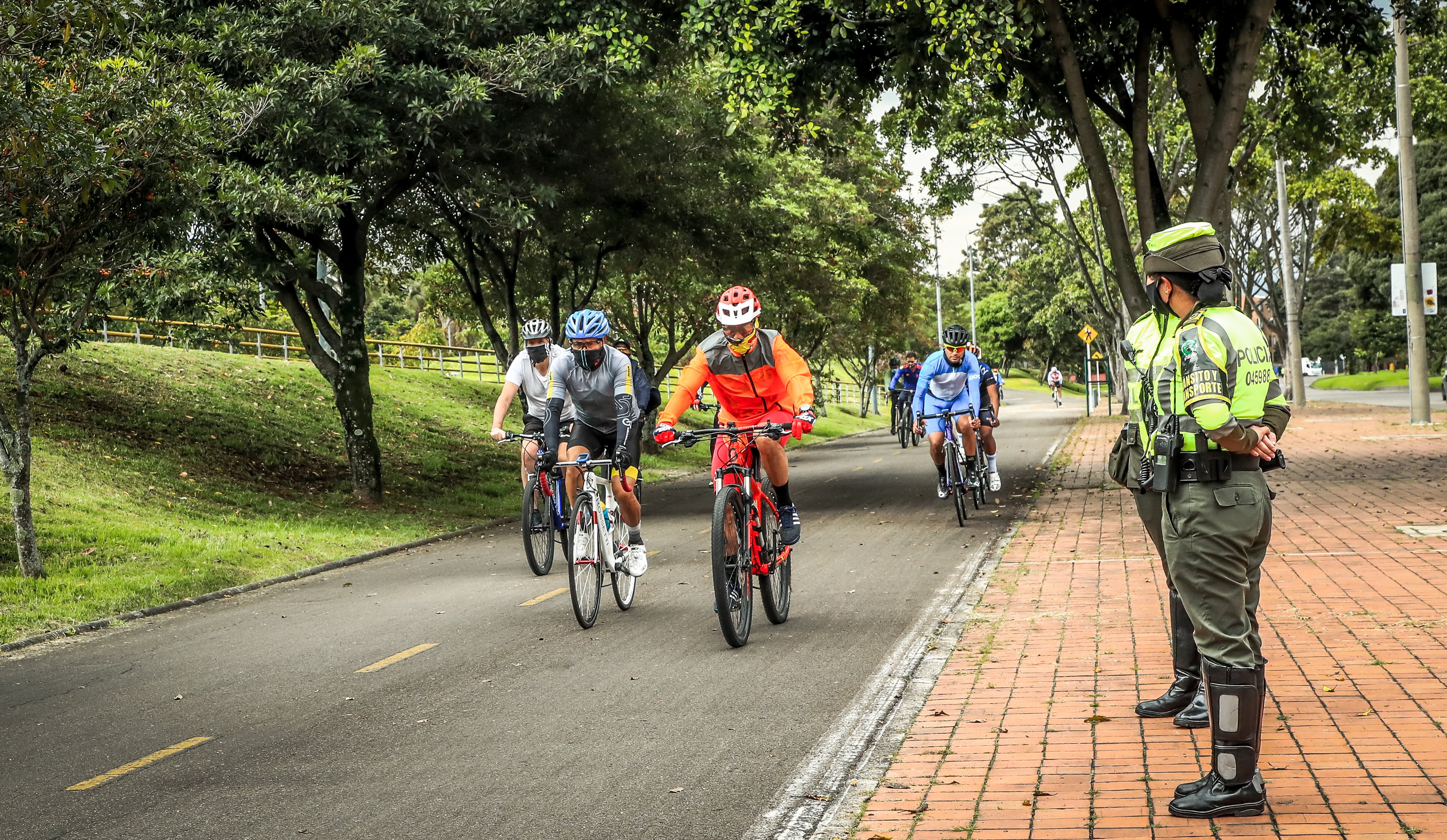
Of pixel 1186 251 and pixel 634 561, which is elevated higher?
pixel 1186 251

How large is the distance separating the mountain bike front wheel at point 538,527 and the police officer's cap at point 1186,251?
744cm

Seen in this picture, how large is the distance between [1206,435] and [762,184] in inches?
780

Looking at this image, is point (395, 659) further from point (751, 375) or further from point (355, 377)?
point (355, 377)

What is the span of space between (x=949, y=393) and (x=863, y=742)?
9100 millimetres

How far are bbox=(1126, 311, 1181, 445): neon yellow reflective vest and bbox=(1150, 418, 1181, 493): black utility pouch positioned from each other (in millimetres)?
141

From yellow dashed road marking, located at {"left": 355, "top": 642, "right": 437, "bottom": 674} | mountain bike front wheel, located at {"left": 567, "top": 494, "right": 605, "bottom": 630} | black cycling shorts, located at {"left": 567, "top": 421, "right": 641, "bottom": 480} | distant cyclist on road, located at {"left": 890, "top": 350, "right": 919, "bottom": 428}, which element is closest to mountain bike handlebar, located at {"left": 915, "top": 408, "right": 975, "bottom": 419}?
black cycling shorts, located at {"left": 567, "top": 421, "right": 641, "bottom": 480}

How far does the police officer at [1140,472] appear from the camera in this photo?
472cm

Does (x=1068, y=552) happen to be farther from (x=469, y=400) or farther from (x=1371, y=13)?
(x=469, y=400)

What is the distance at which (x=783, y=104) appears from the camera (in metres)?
14.8

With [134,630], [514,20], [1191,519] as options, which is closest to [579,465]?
[134,630]

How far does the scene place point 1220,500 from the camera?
4.37 m

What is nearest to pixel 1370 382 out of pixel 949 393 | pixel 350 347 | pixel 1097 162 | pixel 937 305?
pixel 937 305

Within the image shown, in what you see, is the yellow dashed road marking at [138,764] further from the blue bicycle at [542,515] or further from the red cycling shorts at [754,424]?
the blue bicycle at [542,515]

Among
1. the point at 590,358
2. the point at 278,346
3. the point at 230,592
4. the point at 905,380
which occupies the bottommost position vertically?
the point at 230,592
